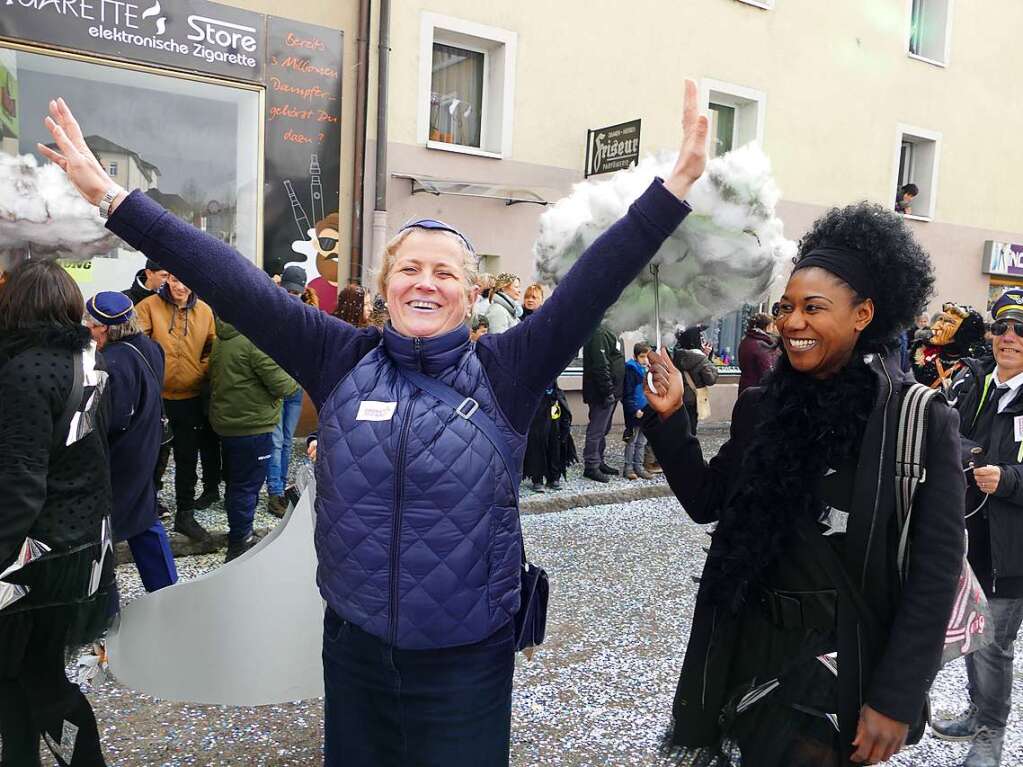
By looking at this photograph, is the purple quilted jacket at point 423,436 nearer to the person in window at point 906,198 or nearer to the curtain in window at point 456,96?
the curtain in window at point 456,96

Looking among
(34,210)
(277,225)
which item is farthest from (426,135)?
(34,210)

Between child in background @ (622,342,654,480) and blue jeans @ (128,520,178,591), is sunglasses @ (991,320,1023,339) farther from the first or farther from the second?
child in background @ (622,342,654,480)

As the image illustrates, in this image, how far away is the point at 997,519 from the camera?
3090mm

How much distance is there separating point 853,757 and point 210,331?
5098 millimetres

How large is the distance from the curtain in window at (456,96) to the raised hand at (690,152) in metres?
9.21

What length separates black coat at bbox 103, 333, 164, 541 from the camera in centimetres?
362

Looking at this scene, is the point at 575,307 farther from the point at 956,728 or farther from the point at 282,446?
the point at 282,446

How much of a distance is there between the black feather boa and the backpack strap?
94 mm

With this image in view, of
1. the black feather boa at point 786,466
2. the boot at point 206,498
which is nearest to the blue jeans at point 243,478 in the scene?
the boot at point 206,498

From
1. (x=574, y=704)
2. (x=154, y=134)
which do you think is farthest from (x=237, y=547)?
(x=154, y=134)

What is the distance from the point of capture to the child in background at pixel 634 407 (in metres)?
8.48

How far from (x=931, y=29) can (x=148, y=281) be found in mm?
15100

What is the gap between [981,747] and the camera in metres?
3.22

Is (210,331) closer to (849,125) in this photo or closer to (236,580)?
(236,580)
